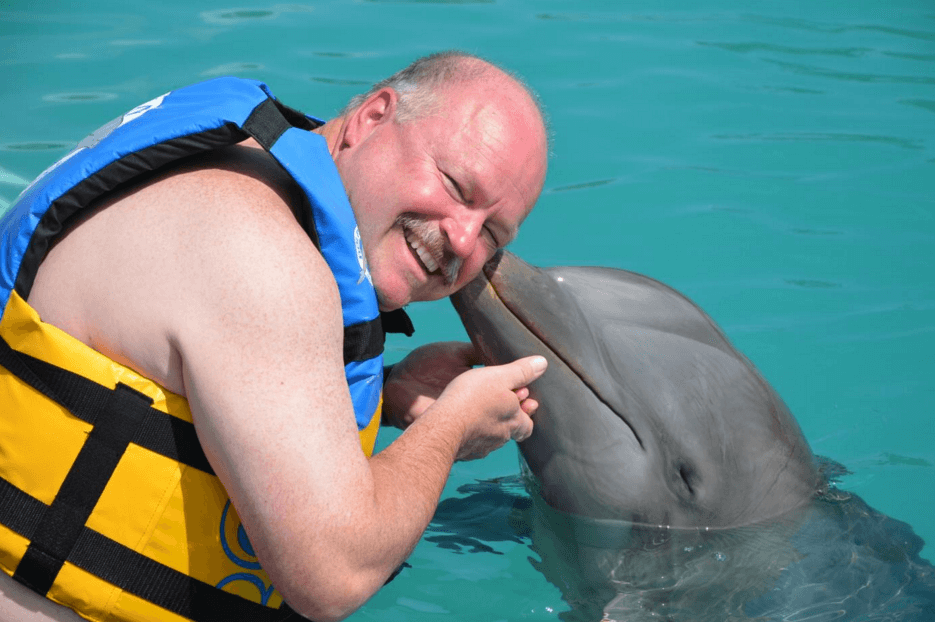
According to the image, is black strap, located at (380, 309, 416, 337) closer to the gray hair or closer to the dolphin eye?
the gray hair

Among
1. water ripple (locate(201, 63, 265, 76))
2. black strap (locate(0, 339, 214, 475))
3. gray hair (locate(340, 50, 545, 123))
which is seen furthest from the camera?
water ripple (locate(201, 63, 265, 76))

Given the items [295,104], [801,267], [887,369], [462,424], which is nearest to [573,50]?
[295,104]

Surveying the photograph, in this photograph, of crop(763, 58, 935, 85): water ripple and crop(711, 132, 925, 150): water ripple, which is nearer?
crop(711, 132, 925, 150): water ripple

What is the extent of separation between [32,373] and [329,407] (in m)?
0.90

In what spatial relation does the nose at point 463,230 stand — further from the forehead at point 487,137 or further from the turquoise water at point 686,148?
the turquoise water at point 686,148

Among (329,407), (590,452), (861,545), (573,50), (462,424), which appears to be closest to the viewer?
(329,407)

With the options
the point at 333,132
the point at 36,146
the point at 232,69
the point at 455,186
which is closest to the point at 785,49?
the point at 232,69

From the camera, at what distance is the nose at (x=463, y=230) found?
3.55 metres

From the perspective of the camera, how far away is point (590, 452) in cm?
402

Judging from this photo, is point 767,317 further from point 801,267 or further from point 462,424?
point 462,424

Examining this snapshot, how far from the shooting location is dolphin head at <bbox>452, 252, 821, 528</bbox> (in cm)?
393

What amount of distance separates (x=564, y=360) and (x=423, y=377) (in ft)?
2.46

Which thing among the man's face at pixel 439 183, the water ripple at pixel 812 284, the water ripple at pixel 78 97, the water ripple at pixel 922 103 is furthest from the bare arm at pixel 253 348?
the water ripple at pixel 922 103

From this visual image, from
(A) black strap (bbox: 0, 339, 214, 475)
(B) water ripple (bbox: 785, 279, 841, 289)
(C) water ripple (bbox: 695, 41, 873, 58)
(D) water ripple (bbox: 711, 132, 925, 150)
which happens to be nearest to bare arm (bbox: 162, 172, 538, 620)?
(A) black strap (bbox: 0, 339, 214, 475)
